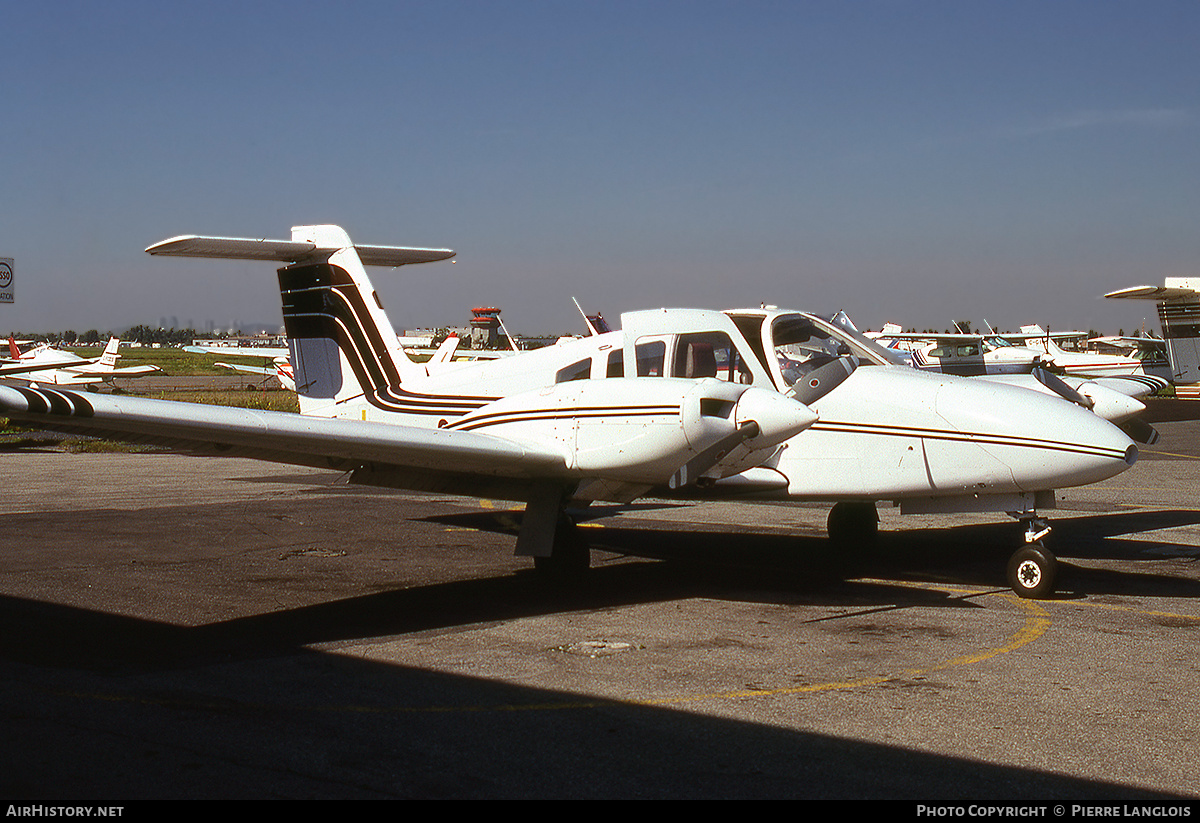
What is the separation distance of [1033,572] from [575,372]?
15.6ft

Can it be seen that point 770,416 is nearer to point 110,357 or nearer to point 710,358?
point 710,358

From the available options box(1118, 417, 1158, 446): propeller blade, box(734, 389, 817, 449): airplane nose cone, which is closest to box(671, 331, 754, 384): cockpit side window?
box(734, 389, 817, 449): airplane nose cone

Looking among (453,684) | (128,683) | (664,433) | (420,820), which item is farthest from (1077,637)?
(128,683)

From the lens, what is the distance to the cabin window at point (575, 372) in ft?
33.1

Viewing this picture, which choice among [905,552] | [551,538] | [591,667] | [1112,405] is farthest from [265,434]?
[1112,405]

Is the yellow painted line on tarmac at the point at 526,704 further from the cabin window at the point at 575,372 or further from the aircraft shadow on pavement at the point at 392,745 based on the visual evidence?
the cabin window at the point at 575,372

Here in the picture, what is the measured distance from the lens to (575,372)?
10.2m

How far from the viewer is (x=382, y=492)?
18188 mm

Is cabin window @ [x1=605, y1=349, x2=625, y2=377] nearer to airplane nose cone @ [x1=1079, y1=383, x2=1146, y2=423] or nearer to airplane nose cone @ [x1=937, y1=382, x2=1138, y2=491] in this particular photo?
airplane nose cone @ [x1=937, y1=382, x2=1138, y2=491]

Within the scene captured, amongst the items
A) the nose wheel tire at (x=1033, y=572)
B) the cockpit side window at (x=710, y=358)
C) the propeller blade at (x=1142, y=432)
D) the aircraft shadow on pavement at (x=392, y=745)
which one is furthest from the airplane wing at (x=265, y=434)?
the propeller blade at (x=1142, y=432)

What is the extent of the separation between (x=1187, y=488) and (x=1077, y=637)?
12.2 metres

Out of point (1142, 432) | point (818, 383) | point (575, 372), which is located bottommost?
point (1142, 432)

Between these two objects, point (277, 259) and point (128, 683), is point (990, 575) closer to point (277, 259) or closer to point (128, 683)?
point (128, 683)

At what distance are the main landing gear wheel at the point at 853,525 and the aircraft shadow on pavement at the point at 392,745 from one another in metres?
6.40
